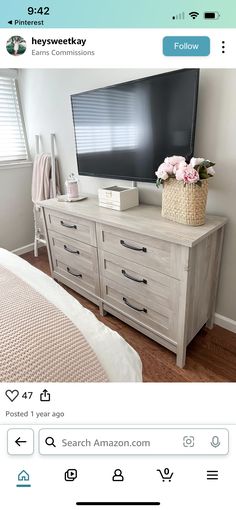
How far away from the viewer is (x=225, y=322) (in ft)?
4.94

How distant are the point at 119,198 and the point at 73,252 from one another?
52 centimetres

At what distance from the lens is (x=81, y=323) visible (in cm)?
68

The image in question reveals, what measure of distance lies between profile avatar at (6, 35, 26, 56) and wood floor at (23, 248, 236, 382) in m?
1.26

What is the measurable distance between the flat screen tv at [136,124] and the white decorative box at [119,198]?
0.35ft

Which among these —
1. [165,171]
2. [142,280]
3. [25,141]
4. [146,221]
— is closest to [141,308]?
[142,280]

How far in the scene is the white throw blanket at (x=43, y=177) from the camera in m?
2.33

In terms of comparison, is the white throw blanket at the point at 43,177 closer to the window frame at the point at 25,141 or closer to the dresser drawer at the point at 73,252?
the window frame at the point at 25,141

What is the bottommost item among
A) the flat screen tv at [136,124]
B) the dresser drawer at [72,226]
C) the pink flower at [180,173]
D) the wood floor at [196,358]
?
the wood floor at [196,358]
